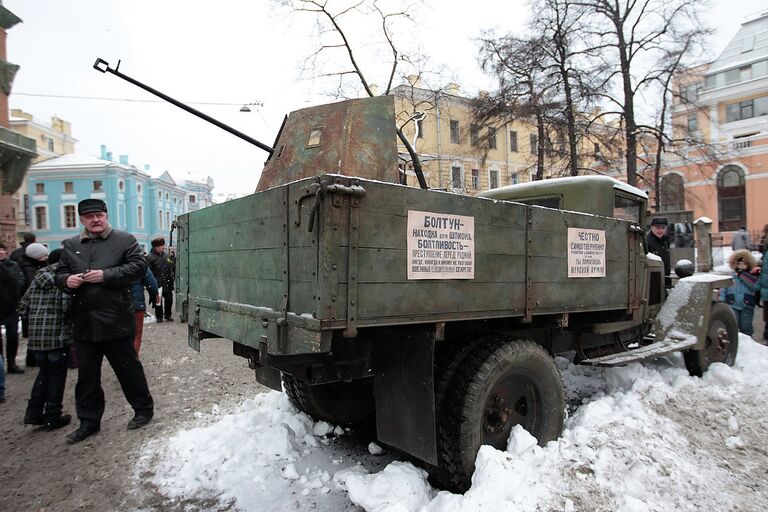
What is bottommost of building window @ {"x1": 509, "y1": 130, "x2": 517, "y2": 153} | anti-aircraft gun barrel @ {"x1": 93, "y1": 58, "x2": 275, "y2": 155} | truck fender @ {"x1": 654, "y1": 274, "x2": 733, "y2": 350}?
truck fender @ {"x1": 654, "y1": 274, "x2": 733, "y2": 350}

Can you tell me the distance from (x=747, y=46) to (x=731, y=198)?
17139 millimetres

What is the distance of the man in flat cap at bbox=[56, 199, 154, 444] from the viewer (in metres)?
4.07

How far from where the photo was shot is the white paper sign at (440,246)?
2.61m

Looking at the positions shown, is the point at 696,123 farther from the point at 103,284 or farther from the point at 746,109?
the point at 103,284

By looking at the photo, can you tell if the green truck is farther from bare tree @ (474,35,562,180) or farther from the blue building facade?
the blue building facade

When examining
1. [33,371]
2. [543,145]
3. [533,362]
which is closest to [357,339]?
[533,362]

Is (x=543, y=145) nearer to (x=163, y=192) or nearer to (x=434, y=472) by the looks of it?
(x=434, y=472)

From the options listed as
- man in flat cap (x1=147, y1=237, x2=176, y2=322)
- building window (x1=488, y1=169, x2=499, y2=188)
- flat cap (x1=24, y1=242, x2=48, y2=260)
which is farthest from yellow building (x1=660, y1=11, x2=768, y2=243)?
flat cap (x1=24, y1=242, x2=48, y2=260)

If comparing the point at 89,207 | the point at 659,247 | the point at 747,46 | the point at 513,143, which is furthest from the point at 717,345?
the point at 747,46

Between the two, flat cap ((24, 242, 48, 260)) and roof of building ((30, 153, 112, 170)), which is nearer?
flat cap ((24, 242, 48, 260))

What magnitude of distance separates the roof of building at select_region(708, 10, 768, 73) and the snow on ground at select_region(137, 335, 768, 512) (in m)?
48.6

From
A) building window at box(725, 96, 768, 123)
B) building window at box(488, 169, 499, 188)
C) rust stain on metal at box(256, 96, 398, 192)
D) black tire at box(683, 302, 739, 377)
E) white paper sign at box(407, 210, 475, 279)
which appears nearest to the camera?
white paper sign at box(407, 210, 475, 279)

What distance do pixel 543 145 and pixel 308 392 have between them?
14954 mm

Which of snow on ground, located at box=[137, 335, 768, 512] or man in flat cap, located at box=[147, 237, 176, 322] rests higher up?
man in flat cap, located at box=[147, 237, 176, 322]
